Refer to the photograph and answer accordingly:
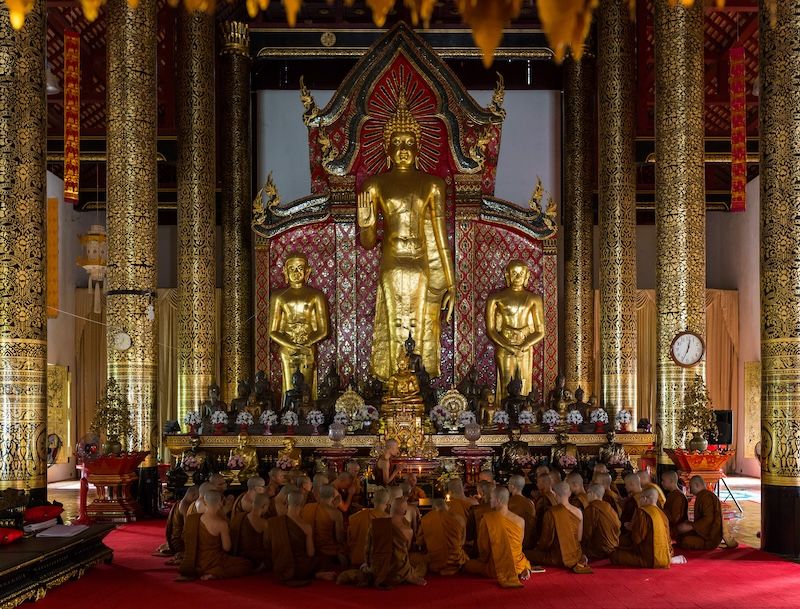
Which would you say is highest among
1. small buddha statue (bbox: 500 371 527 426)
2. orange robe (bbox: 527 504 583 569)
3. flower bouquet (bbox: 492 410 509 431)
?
small buddha statue (bbox: 500 371 527 426)

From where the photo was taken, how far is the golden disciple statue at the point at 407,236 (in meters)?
14.2

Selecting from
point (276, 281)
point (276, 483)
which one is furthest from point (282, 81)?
point (276, 483)

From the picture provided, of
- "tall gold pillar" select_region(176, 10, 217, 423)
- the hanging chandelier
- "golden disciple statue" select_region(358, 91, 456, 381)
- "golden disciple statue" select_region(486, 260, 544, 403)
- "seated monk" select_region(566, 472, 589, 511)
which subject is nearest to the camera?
the hanging chandelier

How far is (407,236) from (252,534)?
6.74m

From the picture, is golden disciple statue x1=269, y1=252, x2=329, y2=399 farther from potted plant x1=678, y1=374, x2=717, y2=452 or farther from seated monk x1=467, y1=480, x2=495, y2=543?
seated monk x1=467, y1=480, x2=495, y2=543

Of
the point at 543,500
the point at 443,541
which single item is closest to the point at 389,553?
the point at 443,541

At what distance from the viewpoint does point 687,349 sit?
11305 mm

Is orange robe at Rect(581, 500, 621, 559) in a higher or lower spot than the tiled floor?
higher

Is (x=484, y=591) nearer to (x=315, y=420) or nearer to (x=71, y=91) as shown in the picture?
(x=315, y=420)

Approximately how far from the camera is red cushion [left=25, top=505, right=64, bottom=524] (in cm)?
812

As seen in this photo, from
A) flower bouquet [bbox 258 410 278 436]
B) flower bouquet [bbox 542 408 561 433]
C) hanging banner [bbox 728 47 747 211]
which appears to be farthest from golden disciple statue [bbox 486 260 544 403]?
flower bouquet [bbox 258 410 278 436]

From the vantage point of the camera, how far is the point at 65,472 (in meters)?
18.9

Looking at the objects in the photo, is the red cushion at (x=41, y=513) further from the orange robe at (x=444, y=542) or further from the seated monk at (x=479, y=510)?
the seated monk at (x=479, y=510)

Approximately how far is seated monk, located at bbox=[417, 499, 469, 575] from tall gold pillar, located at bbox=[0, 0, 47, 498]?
3.09m
